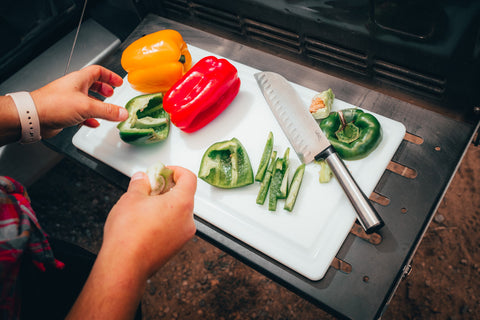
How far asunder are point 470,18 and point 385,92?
1.38 ft

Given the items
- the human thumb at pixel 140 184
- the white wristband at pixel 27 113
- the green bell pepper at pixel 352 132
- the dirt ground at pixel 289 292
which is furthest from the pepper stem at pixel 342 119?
the dirt ground at pixel 289 292

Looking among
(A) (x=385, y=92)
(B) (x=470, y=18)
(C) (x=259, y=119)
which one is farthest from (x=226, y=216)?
(B) (x=470, y=18)

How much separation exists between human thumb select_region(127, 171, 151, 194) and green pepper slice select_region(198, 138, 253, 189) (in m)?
0.25

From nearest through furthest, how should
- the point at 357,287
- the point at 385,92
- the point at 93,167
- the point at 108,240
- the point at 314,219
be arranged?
the point at 108,240, the point at 357,287, the point at 314,219, the point at 385,92, the point at 93,167

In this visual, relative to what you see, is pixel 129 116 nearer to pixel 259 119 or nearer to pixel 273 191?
pixel 259 119

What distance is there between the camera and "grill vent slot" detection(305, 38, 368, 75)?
121 cm

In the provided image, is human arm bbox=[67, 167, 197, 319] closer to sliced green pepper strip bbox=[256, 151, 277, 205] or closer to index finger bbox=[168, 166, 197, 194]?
index finger bbox=[168, 166, 197, 194]

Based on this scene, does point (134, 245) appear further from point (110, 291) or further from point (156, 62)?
point (156, 62)

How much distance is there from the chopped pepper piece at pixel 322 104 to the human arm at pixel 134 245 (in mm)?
533

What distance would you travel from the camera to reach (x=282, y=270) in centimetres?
111

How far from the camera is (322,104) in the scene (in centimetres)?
124

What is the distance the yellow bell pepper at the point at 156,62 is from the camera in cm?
138

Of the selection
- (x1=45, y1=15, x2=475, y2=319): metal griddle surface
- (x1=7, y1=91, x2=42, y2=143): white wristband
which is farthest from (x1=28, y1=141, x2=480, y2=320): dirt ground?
(x1=7, y1=91, x2=42, y2=143): white wristband

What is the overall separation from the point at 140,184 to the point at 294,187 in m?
0.50
